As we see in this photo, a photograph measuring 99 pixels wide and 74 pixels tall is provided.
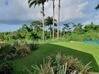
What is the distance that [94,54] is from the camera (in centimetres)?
2003

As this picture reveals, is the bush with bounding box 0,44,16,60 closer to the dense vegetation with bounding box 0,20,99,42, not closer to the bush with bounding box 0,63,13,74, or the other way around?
the bush with bounding box 0,63,13,74

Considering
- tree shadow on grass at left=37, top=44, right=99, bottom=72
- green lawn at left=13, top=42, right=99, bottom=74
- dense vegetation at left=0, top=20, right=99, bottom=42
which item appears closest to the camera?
green lawn at left=13, top=42, right=99, bottom=74

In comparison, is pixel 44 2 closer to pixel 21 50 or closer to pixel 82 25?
pixel 82 25

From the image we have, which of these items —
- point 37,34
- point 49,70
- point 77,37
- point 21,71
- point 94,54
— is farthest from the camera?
point 37,34

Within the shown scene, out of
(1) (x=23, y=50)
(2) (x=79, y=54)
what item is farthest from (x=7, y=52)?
(2) (x=79, y=54)

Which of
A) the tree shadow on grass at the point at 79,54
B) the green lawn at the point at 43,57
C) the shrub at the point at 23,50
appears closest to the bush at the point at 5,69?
the green lawn at the point at 43,57

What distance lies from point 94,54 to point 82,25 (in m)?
36.2

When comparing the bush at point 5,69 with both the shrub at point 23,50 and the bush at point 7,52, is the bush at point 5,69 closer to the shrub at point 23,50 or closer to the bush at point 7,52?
the bush at point 7,52

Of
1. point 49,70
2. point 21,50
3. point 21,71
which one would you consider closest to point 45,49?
point 21,50

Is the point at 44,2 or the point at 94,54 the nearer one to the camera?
the point at 94,54

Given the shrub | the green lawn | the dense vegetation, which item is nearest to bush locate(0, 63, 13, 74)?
the green lawn

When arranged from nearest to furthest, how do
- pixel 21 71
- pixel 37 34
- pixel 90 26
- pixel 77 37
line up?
pixel 21 71, pixel 77 37, pixel 37 34, pixel 90 26

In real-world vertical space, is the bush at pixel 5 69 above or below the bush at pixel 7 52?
below

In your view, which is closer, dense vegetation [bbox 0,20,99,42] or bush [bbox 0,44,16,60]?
bush [bbox 0,44,16,60]
